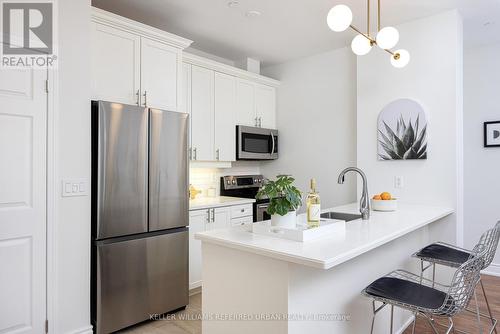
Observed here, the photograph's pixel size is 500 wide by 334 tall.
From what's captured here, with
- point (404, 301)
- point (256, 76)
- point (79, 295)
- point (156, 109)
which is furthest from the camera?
point (256, 76)

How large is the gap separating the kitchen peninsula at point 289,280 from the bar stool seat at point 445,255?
17.0 inches

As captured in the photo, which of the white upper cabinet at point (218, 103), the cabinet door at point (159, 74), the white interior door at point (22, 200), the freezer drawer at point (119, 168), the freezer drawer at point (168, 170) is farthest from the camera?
the white upper cabinet at point (218, 103)

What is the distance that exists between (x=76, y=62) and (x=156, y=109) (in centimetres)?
64

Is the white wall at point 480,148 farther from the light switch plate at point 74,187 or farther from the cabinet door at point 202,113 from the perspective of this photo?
the light switch plate at point 74,187

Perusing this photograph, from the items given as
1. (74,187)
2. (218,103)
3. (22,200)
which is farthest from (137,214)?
(218,103)

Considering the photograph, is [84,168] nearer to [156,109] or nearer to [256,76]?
[156,109]

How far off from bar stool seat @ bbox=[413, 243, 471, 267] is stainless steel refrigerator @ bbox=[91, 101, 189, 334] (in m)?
1.92

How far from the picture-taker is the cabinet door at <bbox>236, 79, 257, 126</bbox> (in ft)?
13.2

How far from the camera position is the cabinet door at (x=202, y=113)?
3534 mm

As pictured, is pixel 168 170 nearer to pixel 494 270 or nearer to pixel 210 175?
pixel 210 175

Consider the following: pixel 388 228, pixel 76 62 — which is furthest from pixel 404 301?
pixel 76 62

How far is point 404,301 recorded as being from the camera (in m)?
1.62

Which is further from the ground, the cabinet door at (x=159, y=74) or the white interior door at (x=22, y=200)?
the cabinet door at (x=159, y=74)

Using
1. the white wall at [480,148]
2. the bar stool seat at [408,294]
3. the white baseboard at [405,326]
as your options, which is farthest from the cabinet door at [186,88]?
the white wall at [480,148]
